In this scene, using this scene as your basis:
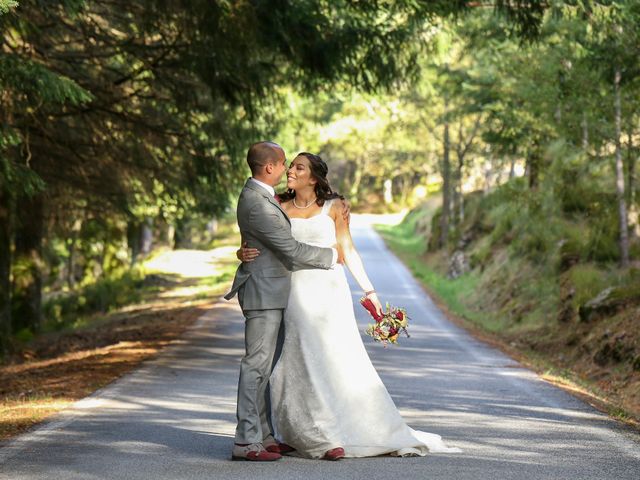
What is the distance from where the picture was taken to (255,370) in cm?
761

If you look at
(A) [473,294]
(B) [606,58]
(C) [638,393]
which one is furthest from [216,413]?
(A) [473,294]

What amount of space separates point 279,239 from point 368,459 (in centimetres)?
162

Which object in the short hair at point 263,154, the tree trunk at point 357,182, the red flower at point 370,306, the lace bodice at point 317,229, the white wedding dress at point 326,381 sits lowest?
the white wedding dress at point 326,381

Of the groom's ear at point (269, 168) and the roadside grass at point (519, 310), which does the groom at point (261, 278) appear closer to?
the groom's ear at point (269, 168)

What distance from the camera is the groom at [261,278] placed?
755 centimetres

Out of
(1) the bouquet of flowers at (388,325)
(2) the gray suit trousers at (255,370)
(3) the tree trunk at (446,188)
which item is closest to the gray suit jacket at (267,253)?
(2) the gray suit trousers at (255,370)

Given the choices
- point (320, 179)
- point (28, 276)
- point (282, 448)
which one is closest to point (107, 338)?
point (28, 276)

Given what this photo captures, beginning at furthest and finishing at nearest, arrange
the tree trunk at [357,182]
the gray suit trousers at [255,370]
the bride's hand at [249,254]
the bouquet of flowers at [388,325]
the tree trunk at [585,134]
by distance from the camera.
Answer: the tree trunk at [357,182] < the tree trunk at [585,134] < the bouquet of flowers at [388,325] < the bride's hand at [249,254] < the gray suit trousers at [255,370]

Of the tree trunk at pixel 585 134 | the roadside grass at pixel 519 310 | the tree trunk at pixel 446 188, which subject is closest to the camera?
the roadside grass at pixel 519 310

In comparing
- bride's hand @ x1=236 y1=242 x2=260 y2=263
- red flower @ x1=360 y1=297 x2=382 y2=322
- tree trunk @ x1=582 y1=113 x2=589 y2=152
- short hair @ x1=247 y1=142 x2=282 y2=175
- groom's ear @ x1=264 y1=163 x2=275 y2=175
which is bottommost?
red flower @ x1=360 y1=297 x2=382 y2=322

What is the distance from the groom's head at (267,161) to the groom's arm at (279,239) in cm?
21

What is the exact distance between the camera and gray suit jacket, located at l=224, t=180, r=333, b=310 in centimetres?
757

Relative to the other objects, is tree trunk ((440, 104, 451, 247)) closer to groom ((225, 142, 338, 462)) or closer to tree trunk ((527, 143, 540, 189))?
tree trunk ((527, 143, 540, 189))

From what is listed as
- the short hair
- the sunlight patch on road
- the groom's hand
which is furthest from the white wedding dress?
the sunlight patch on road
